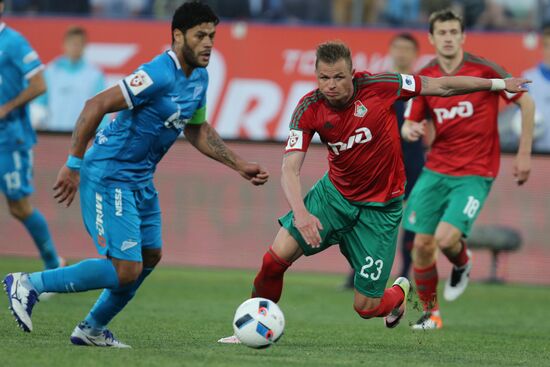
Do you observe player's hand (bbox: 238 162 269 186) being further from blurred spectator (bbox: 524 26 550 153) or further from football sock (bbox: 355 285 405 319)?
blurred spectator (bbox: 524 26 550 153)

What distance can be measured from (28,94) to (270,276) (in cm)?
410

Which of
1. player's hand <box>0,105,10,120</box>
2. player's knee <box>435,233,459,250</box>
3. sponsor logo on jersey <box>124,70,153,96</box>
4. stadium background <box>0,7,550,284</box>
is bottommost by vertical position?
stadium background <box>0,7,550,284</box>

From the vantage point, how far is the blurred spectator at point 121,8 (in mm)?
18125

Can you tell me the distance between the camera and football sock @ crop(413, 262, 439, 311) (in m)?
10.1

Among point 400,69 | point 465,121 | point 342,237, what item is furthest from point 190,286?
point 342,237

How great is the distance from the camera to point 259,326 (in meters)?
6.98

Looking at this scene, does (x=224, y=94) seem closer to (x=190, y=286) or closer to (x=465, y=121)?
(x=190, y=286)

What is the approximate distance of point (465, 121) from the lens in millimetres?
10078

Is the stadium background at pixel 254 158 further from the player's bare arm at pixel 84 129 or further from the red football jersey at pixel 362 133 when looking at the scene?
the player's bare arm at pixel 84 129

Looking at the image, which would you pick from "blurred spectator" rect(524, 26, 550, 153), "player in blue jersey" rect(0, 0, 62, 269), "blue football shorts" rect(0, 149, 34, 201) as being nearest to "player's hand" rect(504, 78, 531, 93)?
"player in blue jersey" rect(0, 0, 62, 269)

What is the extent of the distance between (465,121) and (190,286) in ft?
15.0

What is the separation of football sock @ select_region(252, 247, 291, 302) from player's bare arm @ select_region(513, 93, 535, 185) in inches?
110

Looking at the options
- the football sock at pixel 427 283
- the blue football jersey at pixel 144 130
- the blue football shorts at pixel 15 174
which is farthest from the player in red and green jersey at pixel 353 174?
the blue football shorts at pixel 15 174

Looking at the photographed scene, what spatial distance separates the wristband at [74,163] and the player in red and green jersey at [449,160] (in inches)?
145
